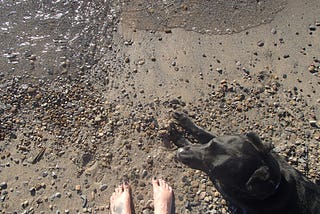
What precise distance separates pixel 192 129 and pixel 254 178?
1.47 m

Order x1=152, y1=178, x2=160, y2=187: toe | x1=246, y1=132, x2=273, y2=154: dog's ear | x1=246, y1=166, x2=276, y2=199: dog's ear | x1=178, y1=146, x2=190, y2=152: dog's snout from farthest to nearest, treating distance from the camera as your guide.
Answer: x1=152, y1=178, x2=160, y2=187: toe < x1=178, y1=146, x2=190, y2=152: dog's snout < x1=246, y1=132, x2=273, y2=154: dog's ear < x1=246, y1=166, x2=276, y2=199: dog's ear

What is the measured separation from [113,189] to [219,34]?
287 cm

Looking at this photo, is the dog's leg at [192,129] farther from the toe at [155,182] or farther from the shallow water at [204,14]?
the shallow water at [204,14]

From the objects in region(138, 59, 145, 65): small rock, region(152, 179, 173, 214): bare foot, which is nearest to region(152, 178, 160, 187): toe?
region(152, 179, 173, 214): bare foot

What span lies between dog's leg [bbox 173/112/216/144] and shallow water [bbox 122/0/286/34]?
1.51 meters

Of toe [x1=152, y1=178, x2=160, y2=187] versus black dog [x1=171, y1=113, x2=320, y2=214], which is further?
toe [x1=152, y1=178, x2=160, y2=187]

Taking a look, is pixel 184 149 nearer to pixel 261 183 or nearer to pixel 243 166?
→ pixel 243 166

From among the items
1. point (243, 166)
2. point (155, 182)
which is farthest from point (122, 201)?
point (243, 166)

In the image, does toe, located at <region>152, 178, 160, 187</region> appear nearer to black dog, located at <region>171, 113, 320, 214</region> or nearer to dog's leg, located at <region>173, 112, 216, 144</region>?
black dog, located at <region>171, 113, 320, 214</region>

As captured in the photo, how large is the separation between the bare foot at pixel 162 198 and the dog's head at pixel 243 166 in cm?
80

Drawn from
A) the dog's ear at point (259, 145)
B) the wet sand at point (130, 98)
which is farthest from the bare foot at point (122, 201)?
the dog's ear at point (259, 145)

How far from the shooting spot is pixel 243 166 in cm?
439

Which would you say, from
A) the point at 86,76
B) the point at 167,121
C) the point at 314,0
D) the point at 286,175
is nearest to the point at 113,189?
the point at 167,121

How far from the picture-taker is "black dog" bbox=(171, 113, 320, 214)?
438 centimetres
